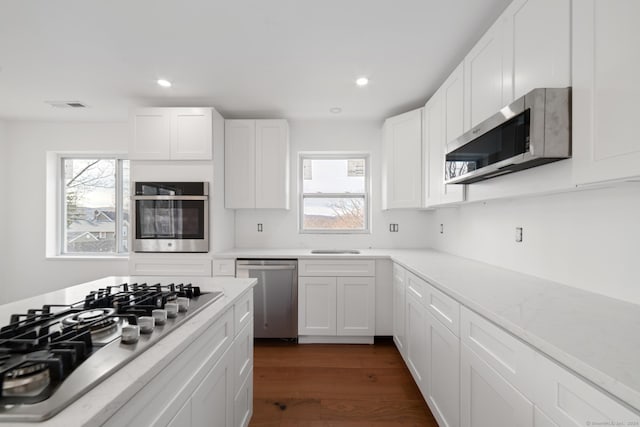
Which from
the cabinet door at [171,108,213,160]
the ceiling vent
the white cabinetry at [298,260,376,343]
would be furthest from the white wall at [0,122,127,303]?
the white cabinetry at [298,260,376,343]

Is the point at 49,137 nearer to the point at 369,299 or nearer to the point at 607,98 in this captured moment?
the point at 369,299

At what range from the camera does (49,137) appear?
350 cm

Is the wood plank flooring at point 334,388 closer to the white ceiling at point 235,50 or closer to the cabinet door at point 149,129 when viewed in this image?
the cabinet door at point 149,129

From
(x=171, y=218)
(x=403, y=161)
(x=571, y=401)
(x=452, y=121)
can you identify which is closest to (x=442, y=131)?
(x=452, y=121)

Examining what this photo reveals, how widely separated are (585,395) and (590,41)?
1136 millimetres

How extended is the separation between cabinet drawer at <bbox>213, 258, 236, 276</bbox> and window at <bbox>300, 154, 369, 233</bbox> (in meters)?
1.03

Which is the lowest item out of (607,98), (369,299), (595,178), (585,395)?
(369,299)

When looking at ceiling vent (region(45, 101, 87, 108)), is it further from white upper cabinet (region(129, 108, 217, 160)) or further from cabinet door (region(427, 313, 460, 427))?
cabinet door (region(427, 313, 460, 427))

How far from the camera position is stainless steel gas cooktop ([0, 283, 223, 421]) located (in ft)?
1.72

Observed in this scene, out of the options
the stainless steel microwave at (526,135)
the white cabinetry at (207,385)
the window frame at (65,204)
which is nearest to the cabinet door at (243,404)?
the white cabinetry at (207,385)

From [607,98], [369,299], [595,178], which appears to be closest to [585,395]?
[595,178]

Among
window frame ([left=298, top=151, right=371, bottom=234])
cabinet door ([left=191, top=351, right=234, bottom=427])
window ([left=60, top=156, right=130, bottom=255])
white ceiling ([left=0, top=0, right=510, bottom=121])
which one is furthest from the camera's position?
window ([left=60, top=156, right=130, bottom=255])

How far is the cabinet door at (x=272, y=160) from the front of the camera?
125 inches

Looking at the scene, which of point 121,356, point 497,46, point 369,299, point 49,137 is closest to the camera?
point 121,356
